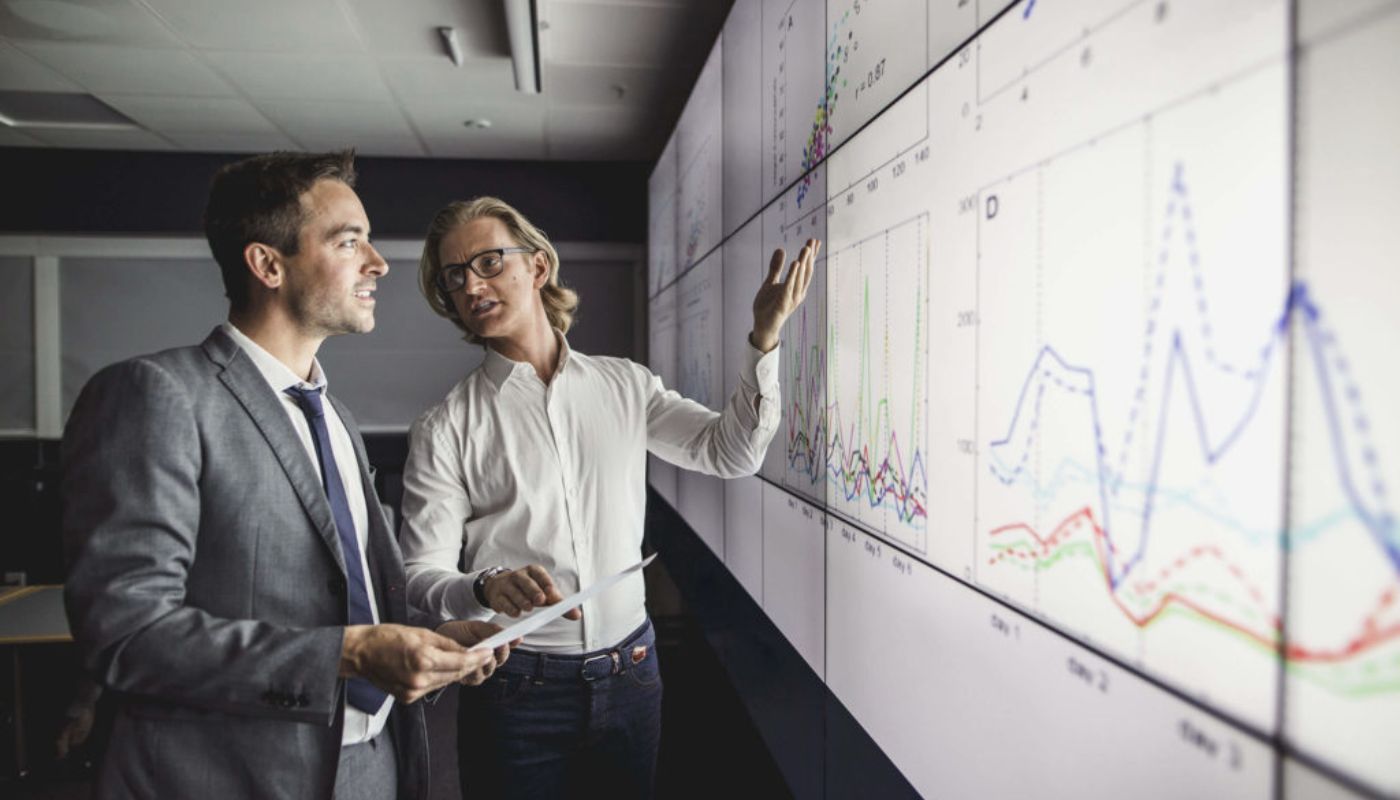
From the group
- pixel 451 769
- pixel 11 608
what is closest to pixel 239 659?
pixel 451 769

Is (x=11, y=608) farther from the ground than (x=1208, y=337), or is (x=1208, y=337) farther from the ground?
(x=1208, y=337)

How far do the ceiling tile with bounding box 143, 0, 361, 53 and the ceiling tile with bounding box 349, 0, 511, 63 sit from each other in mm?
85

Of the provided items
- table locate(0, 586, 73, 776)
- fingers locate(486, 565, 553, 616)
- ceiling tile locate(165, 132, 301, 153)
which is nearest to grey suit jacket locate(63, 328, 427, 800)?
fingers locate(486, 565, 553, 616)

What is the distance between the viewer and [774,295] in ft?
4.30

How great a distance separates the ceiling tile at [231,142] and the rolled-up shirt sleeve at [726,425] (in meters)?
3.80

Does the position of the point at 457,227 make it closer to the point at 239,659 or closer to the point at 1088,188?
the point at 239,659

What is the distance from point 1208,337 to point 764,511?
4.33 ft

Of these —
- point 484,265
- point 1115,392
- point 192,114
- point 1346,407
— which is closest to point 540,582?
point 484,265

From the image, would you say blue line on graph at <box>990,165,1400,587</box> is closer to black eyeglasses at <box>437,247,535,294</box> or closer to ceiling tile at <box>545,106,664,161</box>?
black eyeglasses at <box>437,247,535,294</box>

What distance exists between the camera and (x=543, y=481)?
143 cm

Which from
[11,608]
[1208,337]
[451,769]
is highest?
[1208,337]

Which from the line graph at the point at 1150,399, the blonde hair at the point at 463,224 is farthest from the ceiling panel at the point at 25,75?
the line graph at the point at 1150,399

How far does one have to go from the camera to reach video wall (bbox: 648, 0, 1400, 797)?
480 millimetres

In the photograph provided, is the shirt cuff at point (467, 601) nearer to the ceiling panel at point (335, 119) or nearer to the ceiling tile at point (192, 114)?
the ceiling panel at point (335, 119)
